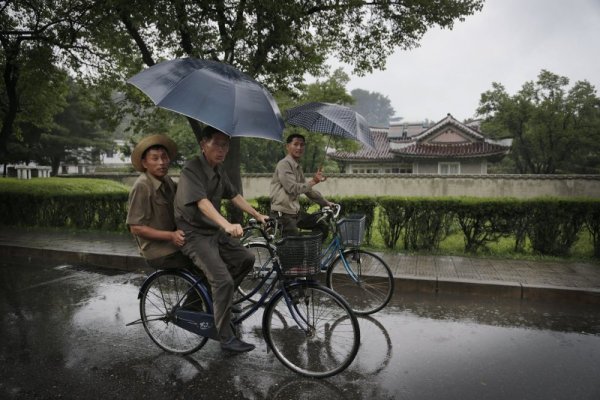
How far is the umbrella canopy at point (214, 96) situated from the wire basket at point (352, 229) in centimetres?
138

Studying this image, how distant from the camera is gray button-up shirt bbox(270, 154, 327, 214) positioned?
15.6 ft

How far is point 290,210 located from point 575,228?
5173mm

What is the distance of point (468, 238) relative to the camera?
24.1 ft

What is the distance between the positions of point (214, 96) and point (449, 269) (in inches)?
177

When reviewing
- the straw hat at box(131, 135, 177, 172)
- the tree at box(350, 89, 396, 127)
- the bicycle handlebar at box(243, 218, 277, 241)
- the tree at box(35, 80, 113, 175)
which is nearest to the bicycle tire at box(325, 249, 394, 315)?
the bicycle handlebar at box(243, 218, 277, 241)

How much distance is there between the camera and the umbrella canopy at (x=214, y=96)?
316 centimetres

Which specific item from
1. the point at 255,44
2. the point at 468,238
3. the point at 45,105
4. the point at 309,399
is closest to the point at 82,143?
the point at 45,105

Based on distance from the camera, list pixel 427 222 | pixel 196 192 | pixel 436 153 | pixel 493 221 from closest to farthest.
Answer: pixel 196 192
pixel 493 221
pixel 427 222
pixel 436 153

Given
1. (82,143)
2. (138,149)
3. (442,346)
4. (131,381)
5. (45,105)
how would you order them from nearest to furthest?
(131,381) < (138,149) < (442,346) < (45,105) < (82,143)

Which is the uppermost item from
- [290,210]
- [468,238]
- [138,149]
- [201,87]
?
[201,87]

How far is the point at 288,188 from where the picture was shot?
476 cm

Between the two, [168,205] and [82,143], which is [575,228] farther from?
[82,143]

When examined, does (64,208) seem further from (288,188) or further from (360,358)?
(360,358)

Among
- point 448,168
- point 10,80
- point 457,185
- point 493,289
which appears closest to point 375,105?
point 448,168
